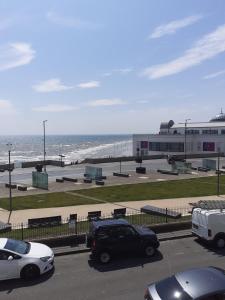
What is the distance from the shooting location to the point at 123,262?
54.6ft

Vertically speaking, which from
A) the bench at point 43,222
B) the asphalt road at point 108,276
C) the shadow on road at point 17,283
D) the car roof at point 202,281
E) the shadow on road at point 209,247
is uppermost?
the car roof at point 202,281

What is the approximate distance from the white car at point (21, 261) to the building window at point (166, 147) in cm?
8265

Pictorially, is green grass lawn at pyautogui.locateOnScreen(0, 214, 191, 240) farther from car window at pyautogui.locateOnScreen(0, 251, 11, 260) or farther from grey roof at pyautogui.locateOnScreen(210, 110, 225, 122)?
grey roof at pyautogui.locateOnScreen(210, 110, 225, 122)

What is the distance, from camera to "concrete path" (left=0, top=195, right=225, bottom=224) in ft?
86.0

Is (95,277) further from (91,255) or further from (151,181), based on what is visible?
(151,181)

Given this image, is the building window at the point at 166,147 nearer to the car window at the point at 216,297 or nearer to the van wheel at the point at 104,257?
the van wheel at the point at 104,257

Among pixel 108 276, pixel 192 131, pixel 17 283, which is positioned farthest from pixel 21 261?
pixel 192 131

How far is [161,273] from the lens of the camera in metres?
15.2

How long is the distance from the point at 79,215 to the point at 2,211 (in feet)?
19.1

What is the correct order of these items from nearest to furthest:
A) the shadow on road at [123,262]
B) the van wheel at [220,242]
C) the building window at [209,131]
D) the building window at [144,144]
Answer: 1. the shadow on road at [123,262]
2. the van wheel at [220,242]
3. the building window at [209,131]
4. the building window at [144,144]

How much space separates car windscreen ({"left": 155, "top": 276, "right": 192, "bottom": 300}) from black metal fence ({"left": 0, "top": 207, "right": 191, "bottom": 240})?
9.38 meters

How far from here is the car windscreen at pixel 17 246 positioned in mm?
15107

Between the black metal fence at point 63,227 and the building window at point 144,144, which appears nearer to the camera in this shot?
the black metal fence at point 63,227

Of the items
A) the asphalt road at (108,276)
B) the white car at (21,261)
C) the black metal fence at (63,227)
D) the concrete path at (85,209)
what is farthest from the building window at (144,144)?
the white car at (21,261)
